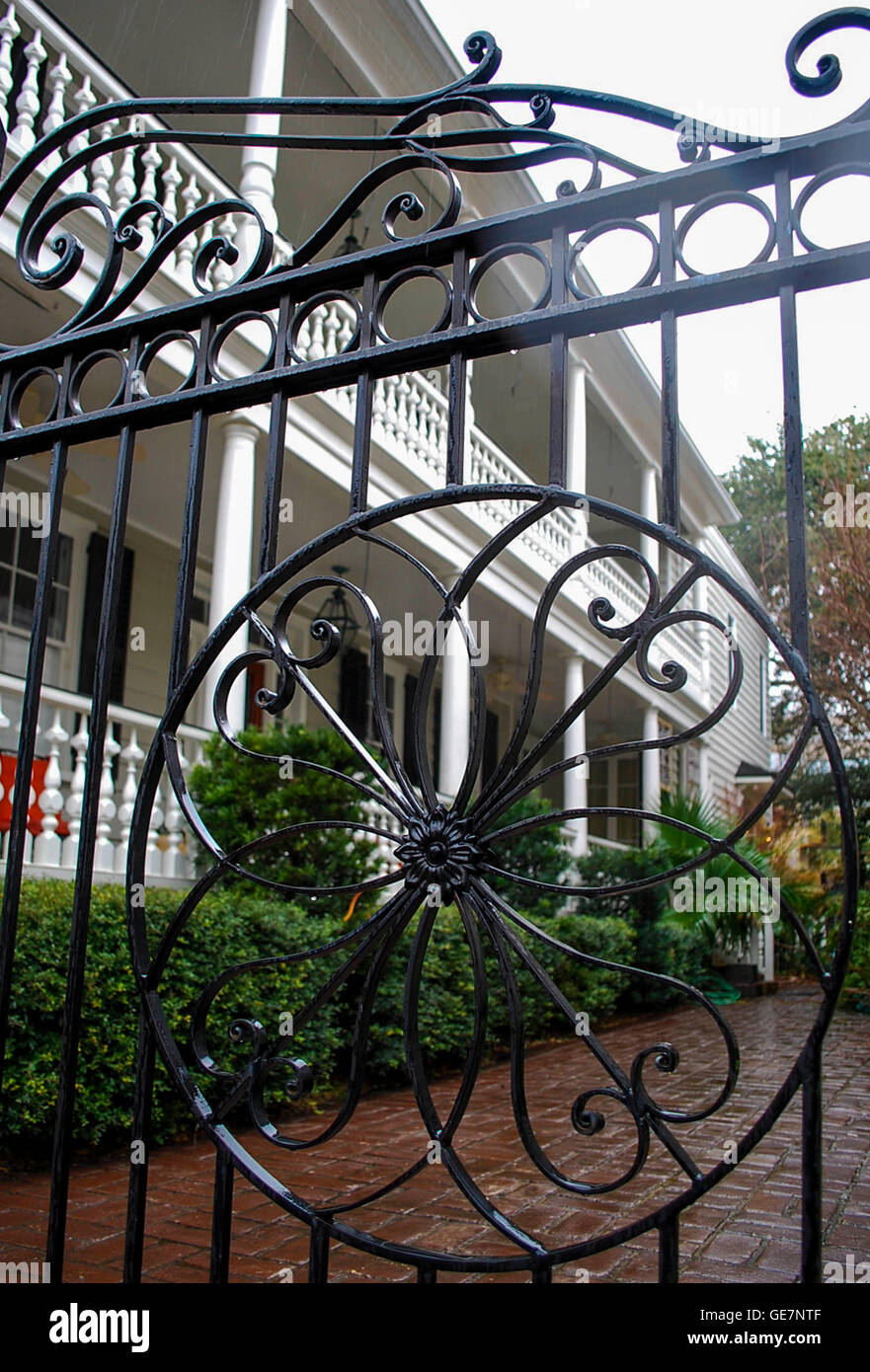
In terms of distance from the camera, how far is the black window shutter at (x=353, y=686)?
12.4m

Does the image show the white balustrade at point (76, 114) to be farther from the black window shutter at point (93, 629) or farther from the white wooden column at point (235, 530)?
the black window shutter at point (93, 629)

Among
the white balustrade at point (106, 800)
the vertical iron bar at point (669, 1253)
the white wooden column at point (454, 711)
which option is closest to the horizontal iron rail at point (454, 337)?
the vertical iron bar at point (669, 1253)

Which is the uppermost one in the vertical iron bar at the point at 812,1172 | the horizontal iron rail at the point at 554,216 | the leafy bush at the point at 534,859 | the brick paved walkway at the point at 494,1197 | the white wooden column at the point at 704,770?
the white wooden column at the point at 704,770

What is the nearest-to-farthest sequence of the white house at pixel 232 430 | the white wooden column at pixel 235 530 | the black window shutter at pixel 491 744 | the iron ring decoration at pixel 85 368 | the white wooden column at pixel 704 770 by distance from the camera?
the iron ring decoration at pixel 85 368 < the white house at pixel 232 430 < the white wooden column at pixel 235 530 < the black window shutter at pixel 491 744 < the white wooden column at pixel 704 770

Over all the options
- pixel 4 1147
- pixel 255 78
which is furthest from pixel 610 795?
pixel 4 1147

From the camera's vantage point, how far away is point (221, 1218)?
1.68m

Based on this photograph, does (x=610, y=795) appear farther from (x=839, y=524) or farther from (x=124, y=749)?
(x=839, y=524)

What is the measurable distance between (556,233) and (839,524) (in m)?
0.70

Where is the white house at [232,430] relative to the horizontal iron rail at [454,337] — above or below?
above

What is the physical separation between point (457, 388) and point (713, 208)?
18.8 inches

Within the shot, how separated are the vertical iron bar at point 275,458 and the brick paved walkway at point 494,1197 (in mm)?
1839

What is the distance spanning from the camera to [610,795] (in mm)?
21328

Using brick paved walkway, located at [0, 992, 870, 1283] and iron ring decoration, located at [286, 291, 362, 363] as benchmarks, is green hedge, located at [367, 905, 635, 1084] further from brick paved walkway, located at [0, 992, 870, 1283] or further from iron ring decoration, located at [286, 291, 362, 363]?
iron ring decoration, located at [286, 291, 362, 363]

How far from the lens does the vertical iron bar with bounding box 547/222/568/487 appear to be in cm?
163
